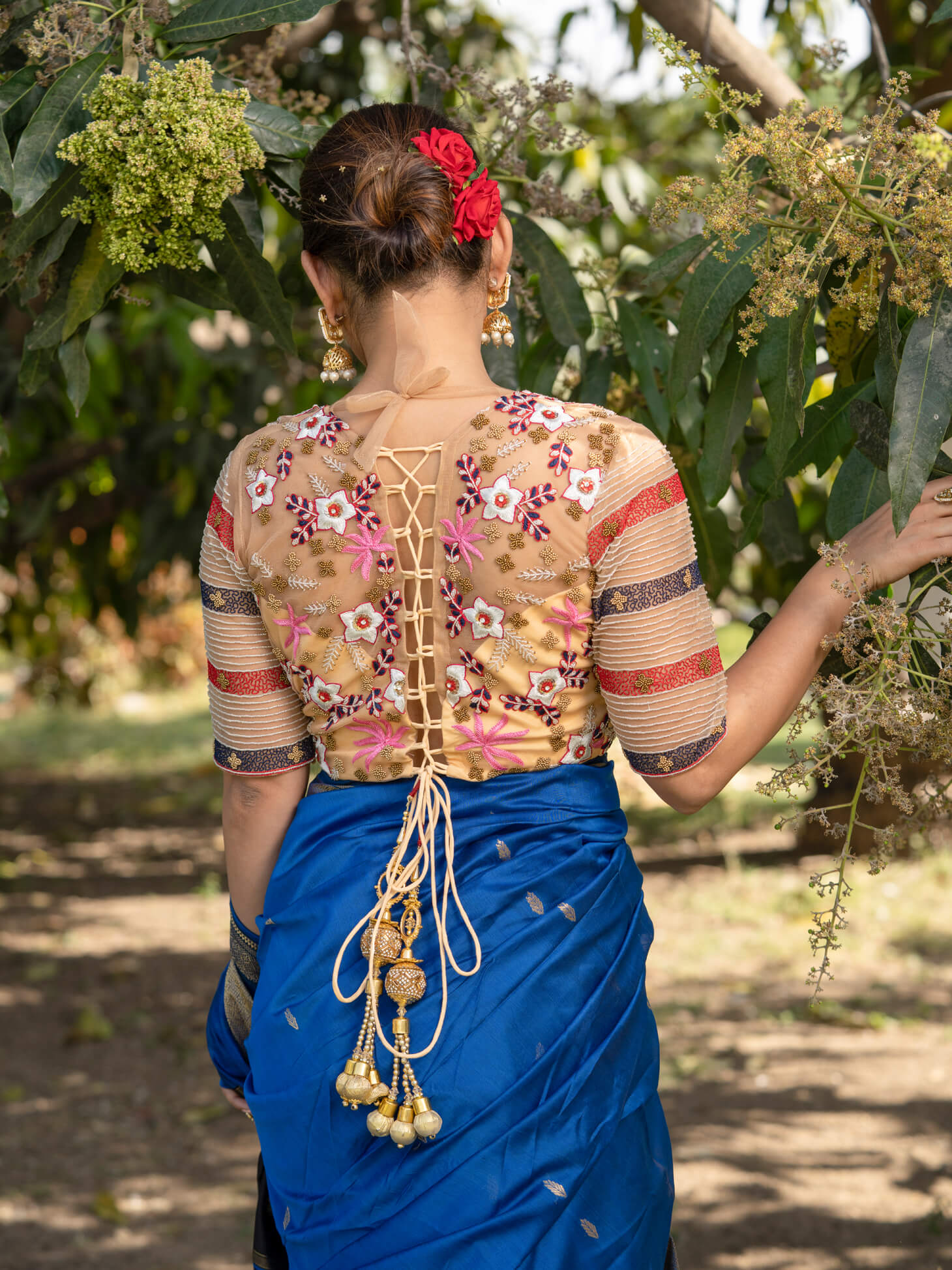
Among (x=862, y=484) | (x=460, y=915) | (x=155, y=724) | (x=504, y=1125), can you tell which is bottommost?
(x=155, y=724)

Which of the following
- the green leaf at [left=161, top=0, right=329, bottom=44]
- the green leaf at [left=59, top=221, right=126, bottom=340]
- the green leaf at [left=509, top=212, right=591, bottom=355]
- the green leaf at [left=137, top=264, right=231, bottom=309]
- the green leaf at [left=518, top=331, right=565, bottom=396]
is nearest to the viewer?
the green leaf at [left=161, top=0, right=329, bottom=44]

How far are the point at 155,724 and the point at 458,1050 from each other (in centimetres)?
911

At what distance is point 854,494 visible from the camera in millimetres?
1502

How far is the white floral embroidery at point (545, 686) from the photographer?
1.27 m

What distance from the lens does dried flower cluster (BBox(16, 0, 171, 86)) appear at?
1527 mm

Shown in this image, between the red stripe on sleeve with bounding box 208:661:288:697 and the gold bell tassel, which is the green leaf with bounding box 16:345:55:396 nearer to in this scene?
the red stripe on sleeve with bounding box 208:661:288:697

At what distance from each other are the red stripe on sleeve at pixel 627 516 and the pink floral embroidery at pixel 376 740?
28 centimetres

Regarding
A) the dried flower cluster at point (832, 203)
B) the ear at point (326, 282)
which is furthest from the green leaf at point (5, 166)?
the dried flower cluster at point (832, 203)

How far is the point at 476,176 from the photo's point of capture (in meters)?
1.36

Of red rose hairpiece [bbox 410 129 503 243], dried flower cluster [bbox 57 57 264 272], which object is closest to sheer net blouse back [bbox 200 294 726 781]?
red rose hairpiece [bbox 410 129 503 243]

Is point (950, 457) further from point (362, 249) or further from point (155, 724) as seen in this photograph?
point (155, 724)

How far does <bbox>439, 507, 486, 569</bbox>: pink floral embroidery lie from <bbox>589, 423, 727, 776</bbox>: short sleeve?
0.11m

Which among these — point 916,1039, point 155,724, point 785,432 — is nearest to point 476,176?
point 785,432

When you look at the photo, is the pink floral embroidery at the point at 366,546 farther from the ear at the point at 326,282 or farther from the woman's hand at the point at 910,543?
the woman's hand at the point at 910,543
